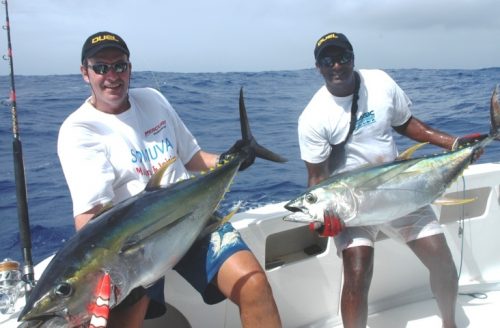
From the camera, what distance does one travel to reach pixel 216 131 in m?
9.24

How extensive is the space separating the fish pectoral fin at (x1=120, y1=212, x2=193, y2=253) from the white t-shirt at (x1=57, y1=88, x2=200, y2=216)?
0.42 meters

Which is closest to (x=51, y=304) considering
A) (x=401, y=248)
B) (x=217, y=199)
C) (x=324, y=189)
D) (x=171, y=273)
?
(x=217, y=199)

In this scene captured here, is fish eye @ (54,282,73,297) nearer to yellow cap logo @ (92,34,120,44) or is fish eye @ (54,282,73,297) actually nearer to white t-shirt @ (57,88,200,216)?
white t-shirt @ (57,88,200,216)

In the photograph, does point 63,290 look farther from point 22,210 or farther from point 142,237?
point 22,210

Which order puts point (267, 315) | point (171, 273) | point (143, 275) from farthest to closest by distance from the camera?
point (171, 273) → point (267, 315) → point (143, 275)

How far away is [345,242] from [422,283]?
89 cm

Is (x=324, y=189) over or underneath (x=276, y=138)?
over

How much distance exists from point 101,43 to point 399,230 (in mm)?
1666

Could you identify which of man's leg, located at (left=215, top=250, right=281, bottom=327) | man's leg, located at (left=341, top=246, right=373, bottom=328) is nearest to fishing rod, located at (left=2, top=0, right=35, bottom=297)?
man's leg, located at (left=215, top=250, right=281, bottom=327)

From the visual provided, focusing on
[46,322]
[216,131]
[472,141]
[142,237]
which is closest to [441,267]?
[472,141]

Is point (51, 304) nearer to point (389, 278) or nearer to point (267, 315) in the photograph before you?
point (267, 315)

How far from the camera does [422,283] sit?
291 centimetres

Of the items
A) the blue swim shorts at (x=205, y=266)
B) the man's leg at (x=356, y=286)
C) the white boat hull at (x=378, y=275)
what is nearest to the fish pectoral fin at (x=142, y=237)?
the blue swim shorts at (x=205, y=266)

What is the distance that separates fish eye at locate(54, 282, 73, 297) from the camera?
53.9 inches
